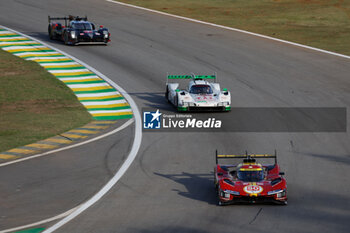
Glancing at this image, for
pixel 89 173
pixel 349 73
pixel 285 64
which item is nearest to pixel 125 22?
pixel 285 64

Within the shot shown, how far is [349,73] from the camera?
44094mm

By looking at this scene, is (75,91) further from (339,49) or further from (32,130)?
(339,49)

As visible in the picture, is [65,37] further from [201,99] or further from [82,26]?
[201,99]

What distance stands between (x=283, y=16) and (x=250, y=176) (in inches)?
1778

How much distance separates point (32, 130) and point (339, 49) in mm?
27898

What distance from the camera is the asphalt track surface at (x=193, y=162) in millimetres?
20609

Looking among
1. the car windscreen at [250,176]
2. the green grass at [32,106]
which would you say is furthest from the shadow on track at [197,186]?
the green grass at [32,106]

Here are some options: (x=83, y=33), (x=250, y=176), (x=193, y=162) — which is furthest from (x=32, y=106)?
(x=250, y=176)

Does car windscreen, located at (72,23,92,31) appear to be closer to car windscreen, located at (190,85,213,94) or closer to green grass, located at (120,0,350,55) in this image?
green grass, located at (120,0,350,55)

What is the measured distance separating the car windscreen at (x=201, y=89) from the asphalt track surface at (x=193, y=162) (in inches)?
70.5

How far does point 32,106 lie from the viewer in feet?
125

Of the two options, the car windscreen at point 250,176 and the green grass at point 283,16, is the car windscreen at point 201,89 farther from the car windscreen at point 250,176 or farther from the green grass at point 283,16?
the green grass at point 283,16

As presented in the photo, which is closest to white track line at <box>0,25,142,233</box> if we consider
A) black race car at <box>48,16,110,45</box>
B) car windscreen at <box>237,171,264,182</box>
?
car windscreen at <box>237,171,264,182</box>

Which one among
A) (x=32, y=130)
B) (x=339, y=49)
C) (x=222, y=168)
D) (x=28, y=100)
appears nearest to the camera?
(x=222, y=168)
